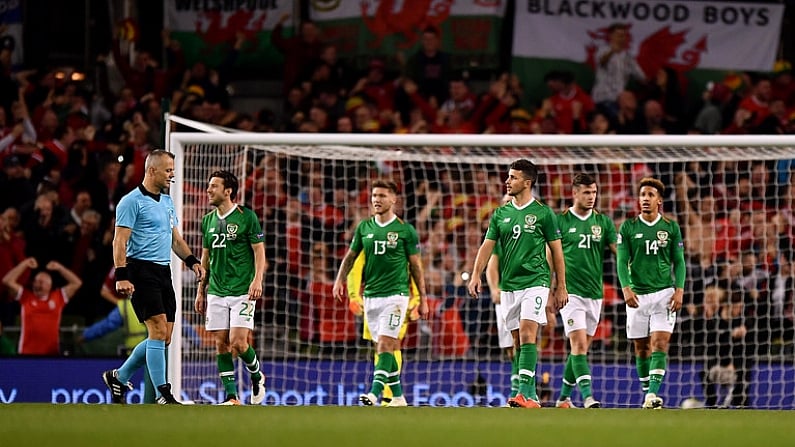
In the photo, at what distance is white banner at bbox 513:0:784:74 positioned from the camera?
16.2 meters

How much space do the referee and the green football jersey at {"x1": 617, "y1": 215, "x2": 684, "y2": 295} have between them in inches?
151

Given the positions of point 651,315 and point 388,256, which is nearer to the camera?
point 388,256

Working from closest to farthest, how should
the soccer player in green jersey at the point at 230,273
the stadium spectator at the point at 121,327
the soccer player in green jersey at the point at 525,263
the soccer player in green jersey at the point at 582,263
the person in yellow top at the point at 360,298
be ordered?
1. the soccer player in green jersey at the point at 525,263
2. the soccer player in green jersey at the point at 230,273
3. the soccer player in green jersey at the point at 582,263
4. the person in yellow top at the point at 360,298
5. the stadium spectator at the point at 121,327

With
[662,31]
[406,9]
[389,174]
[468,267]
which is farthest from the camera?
[406,9]

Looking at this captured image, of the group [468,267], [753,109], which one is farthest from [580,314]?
[753,109]

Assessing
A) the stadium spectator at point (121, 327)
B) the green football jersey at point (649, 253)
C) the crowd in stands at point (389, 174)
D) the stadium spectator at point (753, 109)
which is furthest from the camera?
the stadium spectator at point (753, 109)

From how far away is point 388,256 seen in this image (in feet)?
35.4

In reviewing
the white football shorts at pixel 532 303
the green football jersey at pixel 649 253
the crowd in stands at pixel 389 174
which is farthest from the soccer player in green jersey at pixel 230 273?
the green football jersey at pixel 649 253

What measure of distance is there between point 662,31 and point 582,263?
20.8 feet

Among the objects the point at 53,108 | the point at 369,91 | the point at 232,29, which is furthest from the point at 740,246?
the point at 53,108

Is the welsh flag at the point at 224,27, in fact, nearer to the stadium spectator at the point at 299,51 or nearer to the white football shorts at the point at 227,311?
the stadium spectator at the point at 299,51

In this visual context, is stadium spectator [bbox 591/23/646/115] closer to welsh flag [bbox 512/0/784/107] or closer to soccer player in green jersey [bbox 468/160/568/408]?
welsh flag [bbox 512/0/784/107]

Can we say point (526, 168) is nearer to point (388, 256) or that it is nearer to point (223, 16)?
point (388, 256)

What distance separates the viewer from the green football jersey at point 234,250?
10711mm
